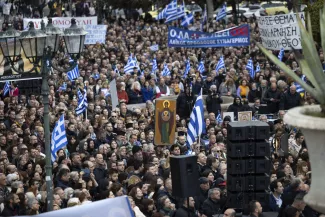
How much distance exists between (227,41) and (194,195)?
55.2ft

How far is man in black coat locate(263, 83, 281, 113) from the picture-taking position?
77.8ft

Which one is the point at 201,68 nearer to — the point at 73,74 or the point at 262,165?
the point at 73,74

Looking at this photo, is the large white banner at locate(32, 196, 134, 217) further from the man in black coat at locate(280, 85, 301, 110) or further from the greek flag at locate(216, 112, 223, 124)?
the man in black coat at locate(280, 85, 301, 110)

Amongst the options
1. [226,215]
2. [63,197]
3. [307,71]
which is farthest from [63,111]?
[307,71]

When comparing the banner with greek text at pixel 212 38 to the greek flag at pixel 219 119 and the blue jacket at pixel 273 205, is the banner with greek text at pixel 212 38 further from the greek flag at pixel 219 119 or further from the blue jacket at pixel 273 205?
the blue jacket at pixel 273 205

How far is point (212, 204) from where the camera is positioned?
45.3ft

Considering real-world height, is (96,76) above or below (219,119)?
above

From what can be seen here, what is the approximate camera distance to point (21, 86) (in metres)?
24.3

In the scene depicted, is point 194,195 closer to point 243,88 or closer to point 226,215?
→ point 226,215

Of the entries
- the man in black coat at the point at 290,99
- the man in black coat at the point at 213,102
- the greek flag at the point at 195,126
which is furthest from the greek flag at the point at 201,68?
the greek flag at the point at 195,126

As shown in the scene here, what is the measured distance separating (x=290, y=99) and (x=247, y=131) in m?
9.78

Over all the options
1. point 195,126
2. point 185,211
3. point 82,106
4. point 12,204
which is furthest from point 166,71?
point 12,204

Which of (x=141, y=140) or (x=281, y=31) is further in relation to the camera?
(x=281, y=31)

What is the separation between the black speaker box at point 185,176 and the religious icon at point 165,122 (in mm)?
6538
